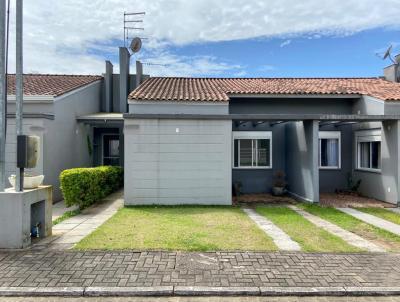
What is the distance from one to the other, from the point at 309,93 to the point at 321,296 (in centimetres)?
1101

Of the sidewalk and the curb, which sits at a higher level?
the sidewalk

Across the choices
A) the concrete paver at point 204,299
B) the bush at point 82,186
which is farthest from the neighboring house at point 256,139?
the concrete paver at point 204,299

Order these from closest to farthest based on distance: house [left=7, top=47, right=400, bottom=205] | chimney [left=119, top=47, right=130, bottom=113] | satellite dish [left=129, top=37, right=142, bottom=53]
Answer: house [left=7, top=47, right=400, bottom=205], chimney [left=119, top=47, right=130, bottom=113], satellite dish [left=129, top=37, right=142, bottom=53]

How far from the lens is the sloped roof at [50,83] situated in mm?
13234

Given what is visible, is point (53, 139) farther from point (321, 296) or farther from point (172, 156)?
point (321, 296)

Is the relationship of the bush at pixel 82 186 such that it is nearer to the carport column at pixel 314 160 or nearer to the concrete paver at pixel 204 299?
the concrete paver at pixel 204 299

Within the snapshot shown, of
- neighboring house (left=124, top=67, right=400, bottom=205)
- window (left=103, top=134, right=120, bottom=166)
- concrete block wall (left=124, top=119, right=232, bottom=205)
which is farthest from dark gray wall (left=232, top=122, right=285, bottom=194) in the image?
window (left=103, top=134, right=120, bottom=166)

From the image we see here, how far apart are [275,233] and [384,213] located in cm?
478

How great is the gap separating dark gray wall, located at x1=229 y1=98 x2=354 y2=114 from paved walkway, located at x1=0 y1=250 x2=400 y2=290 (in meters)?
9.34

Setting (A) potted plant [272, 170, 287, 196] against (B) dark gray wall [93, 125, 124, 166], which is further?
(B) dark gray wall [93, 125, 124, 166]

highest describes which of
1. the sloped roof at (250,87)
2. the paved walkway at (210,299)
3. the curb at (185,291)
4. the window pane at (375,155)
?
the sloped roof at (250,87)

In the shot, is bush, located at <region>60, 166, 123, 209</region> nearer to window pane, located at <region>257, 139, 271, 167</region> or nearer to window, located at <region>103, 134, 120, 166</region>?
window, located at <region>103, 134, 120, 166</region>

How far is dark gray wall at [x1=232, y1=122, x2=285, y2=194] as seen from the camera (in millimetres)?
14492

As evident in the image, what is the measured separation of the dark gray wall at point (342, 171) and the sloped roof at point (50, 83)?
471 inches
